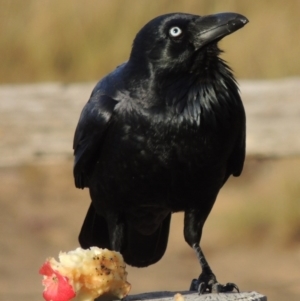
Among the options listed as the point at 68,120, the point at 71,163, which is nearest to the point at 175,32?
the point at 68,120

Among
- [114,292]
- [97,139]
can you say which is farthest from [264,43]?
[114,292]

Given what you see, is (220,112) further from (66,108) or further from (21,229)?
(21,229)

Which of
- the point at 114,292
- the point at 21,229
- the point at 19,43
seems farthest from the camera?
the point at 19,43

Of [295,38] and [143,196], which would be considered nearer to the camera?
[143,196]

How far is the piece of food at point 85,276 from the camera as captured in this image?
3.92 metres

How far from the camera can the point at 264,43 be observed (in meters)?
9.69

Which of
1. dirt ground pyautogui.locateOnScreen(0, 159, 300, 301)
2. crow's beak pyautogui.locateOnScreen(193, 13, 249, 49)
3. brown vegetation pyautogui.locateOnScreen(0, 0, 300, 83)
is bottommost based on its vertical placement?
crow's beak pyautogui.locateOnScreen(193, 13, 249, 49)

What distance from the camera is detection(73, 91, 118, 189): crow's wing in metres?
4.48

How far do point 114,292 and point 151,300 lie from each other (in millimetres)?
156

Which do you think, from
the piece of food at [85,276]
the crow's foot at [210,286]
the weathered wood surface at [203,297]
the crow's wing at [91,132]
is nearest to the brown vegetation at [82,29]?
the crow's wing at [91,132]

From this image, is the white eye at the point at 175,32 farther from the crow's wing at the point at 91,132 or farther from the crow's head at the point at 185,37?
the crow's wing at the point at 91,132

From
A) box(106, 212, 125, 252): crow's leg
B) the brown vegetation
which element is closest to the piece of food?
box(106, 212, 125, 252): crow's leg

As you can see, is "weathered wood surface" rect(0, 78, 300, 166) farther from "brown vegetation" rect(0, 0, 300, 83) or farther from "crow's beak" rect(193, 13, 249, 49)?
"crow's beak" rect(193, 13, 249, 49)

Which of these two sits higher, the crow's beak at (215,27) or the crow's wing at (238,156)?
the crow's beak at (215,27)
